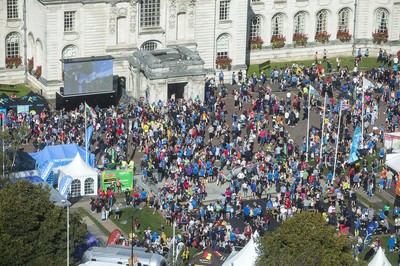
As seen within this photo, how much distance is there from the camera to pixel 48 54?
104 m

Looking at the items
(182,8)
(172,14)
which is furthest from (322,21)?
(172,14)

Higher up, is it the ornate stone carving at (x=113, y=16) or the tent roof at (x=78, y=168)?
the ornate stone carving at (x=113, y=16)


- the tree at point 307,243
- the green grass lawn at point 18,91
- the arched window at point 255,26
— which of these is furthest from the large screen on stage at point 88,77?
the tree at point 307,243

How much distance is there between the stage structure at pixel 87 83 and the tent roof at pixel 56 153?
13.1 m

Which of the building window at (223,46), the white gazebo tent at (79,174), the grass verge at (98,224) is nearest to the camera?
the grass verge at (98,224)

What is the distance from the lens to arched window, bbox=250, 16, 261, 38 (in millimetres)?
116125

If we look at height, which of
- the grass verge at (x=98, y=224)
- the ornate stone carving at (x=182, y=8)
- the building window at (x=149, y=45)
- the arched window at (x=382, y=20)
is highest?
the ornate stone carving at (x=182, y=8)

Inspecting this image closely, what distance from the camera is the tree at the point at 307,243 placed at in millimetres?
66875

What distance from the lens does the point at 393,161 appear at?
90375mm

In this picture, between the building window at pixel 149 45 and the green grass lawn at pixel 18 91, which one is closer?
the green grass lawn at pixel 18 91

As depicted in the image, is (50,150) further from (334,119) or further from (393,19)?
(393,19)

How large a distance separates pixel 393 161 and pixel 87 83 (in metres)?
26.9

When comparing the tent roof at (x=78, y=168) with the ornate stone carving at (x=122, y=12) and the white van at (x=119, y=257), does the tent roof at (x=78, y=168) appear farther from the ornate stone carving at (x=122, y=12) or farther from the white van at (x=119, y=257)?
the ornate stone carving at (x=122, y=12)

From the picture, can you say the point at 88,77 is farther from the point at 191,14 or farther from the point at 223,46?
the point at 223,46
